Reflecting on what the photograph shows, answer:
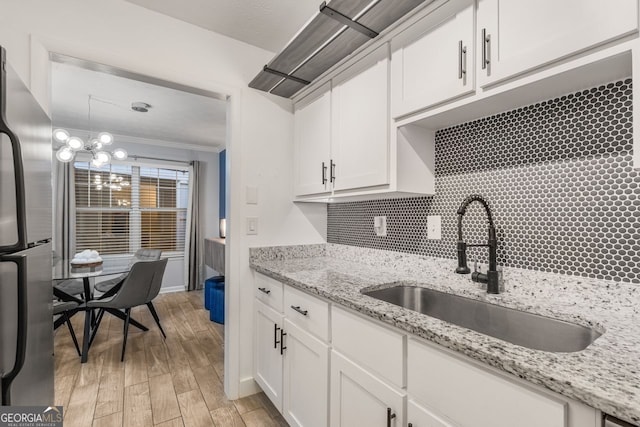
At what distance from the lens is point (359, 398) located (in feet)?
3.79

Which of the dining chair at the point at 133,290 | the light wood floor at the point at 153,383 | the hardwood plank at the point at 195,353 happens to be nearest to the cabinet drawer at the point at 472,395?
the light wood floor at the point at 153,383

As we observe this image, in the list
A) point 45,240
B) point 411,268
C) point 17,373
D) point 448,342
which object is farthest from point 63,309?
point 448,342

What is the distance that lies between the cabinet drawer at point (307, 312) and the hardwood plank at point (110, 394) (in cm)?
136

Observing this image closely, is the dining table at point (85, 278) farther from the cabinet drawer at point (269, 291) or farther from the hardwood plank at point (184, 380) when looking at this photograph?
the cabinet drawer at point (269, 291)

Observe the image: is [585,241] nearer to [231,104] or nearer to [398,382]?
[398,382]

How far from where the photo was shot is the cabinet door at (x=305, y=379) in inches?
53.3

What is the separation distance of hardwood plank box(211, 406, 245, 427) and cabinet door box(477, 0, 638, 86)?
215 centimetres

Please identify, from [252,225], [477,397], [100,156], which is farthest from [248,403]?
[100,156]

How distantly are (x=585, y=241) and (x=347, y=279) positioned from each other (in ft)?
3.18

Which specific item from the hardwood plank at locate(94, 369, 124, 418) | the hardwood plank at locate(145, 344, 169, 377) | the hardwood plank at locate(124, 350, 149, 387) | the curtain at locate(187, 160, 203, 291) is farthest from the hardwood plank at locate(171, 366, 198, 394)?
the curtain at locate(187, 160, 203, 291)

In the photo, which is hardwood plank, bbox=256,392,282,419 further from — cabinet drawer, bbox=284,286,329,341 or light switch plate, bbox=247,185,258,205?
→ light switch plate, bbox=247,185,258,205

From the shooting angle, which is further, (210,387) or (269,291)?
(210,387)

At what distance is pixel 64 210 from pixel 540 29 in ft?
17.3

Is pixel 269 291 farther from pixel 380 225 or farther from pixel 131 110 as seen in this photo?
pixel 131 110
